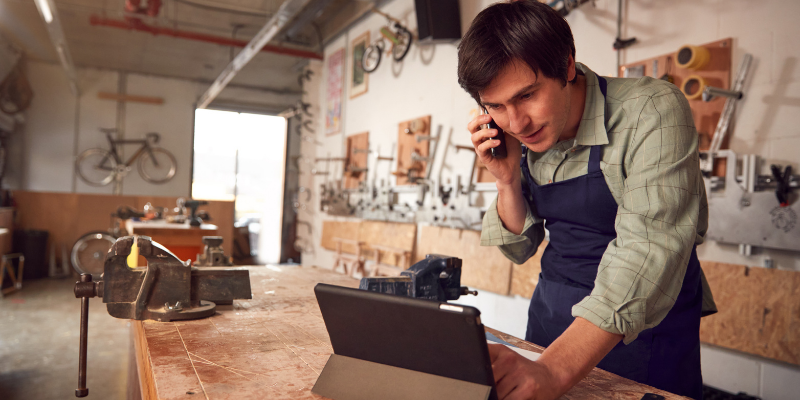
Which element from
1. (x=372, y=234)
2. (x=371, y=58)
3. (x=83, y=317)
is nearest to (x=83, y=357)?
(x=83, y=317)

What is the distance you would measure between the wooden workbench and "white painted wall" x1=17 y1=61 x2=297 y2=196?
9.84 meters

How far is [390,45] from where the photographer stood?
610cm

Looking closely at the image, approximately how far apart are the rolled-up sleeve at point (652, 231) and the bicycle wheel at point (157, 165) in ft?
34.9

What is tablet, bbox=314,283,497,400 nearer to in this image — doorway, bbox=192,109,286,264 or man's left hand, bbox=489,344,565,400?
man's left hand, bbox=489,344,565,400

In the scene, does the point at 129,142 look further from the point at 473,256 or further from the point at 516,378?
the point at 516,378

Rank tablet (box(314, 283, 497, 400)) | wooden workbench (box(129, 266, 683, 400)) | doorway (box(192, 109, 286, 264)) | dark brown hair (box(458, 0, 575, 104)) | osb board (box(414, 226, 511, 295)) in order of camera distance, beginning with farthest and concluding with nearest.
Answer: doorway (box(192, 109, 286, 264))
osb board (box(414, 226, 511, 295))
dark brown hair (box(458, 0, 575, 104))
wooden workbench (box(129, 266, 683, 400))
tablet (box(314, 283, 497, 400))

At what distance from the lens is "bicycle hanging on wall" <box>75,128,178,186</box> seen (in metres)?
9.79

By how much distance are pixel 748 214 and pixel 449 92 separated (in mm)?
2932

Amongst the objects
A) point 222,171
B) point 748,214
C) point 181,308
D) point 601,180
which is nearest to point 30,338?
point 181,308

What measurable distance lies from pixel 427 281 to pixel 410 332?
56cm

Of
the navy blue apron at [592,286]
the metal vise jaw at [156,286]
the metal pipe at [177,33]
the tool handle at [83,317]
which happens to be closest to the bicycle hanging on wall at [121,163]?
the metal pipe at [177,33]

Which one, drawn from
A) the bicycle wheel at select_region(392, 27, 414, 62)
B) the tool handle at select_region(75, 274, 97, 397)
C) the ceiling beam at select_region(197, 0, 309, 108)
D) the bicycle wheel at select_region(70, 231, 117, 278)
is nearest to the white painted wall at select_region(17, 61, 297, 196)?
the bicycle wheel at select_region(70, 231, 117, 278)

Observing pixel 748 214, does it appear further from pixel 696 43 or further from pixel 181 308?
pixel 181 308

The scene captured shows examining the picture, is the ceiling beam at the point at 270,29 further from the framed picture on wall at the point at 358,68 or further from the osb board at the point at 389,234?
the osb board at the point at 389,234
